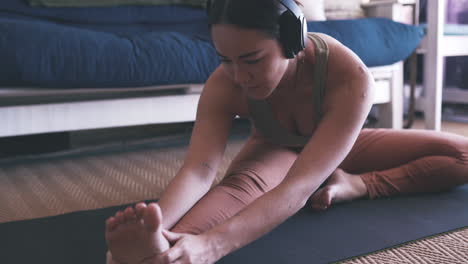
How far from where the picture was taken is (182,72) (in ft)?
4.74

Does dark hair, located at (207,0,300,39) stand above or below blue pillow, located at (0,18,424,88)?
above

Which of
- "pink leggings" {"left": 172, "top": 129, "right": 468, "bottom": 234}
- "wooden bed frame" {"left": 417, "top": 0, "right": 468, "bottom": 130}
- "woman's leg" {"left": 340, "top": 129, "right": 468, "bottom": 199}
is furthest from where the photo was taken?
"wooden bed frame" {"left": 417, "top": 0, "right": 468, "bottom": 130}

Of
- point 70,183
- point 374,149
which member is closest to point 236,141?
point 70,183

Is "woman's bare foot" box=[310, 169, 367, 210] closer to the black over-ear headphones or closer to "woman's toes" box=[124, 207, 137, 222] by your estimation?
the black over-ear headphones

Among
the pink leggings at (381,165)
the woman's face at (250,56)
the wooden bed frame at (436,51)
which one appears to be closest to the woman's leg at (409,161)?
the pink leggings at (381,165)

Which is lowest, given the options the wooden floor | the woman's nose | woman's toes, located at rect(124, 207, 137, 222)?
the wooden floor

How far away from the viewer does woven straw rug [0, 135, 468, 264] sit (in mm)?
755

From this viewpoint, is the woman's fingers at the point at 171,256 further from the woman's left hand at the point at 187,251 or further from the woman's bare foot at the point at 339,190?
the woman's bare foot at the point at 339,190

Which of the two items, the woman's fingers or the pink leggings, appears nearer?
the woman's fingers

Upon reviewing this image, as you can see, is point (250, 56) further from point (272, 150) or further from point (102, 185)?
point (102, 185)

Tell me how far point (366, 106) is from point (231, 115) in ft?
0.81

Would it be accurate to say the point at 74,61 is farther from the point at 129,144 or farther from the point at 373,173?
the point at 373,173

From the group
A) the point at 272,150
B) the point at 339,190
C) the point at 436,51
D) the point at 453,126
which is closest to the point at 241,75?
the point at 272,150

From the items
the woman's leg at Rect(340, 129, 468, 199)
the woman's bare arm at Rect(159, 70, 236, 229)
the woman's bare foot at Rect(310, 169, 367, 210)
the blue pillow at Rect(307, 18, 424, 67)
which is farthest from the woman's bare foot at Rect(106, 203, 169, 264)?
the blue pillow at Rect(307, 18, 424, 67)
